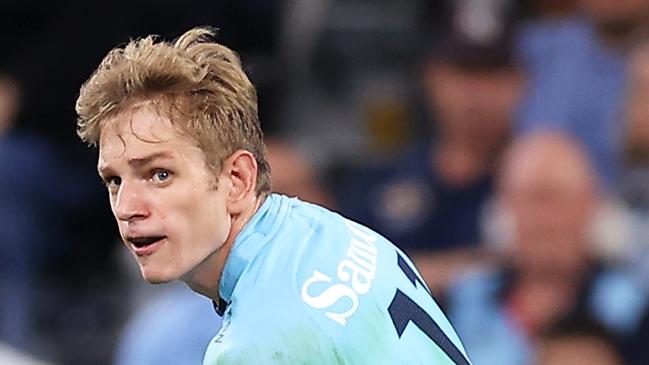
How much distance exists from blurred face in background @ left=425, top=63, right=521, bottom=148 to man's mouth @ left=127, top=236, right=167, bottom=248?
12.2 ft

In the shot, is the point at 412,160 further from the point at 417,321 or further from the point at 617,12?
the point at 417,321

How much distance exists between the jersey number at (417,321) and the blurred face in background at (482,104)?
138 inches

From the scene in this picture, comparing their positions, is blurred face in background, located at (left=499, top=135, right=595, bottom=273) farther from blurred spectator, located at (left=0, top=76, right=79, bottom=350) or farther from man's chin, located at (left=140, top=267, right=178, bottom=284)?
man's chin, located at (left=140, top=267, right=178, bottom=284)

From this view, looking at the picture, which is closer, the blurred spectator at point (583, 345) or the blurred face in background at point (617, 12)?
the blurred spectator at point (583, 345)

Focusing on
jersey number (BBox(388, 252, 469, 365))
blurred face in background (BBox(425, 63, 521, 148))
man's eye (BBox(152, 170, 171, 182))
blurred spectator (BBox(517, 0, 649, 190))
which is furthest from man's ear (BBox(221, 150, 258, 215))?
blurred face in background (BBox(425, 63, 521, 148))

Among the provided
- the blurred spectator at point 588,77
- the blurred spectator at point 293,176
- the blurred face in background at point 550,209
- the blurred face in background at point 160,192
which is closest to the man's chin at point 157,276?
the blurred face in background at point 160,192

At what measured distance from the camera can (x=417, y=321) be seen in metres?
3.44

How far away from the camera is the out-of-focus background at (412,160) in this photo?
612cm

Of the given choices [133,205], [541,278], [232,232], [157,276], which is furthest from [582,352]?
[133,205]

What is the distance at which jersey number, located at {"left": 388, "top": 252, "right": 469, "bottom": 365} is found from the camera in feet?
11.1

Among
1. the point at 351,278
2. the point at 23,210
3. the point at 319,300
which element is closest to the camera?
the point at 319,300

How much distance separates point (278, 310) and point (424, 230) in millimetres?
3705

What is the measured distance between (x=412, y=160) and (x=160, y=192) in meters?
3.82

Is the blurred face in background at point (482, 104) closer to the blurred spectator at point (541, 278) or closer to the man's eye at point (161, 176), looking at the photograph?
the blurred spectator at point (541, 278)
